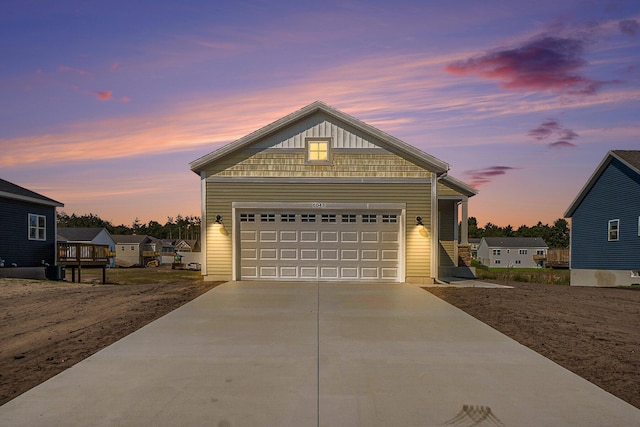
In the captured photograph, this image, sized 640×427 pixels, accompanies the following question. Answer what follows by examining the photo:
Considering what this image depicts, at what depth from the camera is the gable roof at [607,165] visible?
80.2ft

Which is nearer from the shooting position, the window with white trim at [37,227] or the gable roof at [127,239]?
the window with white trim at [37,227]

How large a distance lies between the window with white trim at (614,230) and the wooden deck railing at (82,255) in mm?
26132

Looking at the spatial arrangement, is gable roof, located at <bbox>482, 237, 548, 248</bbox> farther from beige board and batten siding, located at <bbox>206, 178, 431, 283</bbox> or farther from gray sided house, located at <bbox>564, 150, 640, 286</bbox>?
beige board and batten siding, located at <bbox>206, 178, 431, 283</bbox>

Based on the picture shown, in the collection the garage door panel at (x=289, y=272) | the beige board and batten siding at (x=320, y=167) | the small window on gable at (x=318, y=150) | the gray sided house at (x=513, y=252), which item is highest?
the small window on gable at (x=318, y=150)

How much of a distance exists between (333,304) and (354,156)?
659 cm

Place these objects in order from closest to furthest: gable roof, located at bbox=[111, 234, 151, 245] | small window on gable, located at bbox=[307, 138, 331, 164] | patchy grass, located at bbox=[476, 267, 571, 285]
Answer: small window on gable, located at bbox=[307, 138, 331, 164] < patchy grass, located at bbox=[476, 267, 571, 285] < gable roof, located at bbox=[111, 234, 151, 245]

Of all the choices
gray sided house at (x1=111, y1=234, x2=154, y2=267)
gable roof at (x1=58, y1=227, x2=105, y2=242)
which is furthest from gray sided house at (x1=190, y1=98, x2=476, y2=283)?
gray sided house at (x1=111, y1=234, x2=154, y2=267)

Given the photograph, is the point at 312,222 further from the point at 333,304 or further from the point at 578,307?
the point at 578,307

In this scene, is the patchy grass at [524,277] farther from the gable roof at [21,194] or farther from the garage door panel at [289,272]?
the gable roof at [21,194]

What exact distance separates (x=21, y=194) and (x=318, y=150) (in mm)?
15996

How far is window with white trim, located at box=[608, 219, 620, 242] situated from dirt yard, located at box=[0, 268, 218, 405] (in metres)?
Answer: 21.2

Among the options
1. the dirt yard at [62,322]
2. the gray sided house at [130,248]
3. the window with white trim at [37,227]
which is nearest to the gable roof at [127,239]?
the gray sided house at [130,248]

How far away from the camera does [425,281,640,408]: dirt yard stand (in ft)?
22.5

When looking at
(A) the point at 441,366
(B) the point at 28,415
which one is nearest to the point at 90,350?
(B) the point at 28,415
